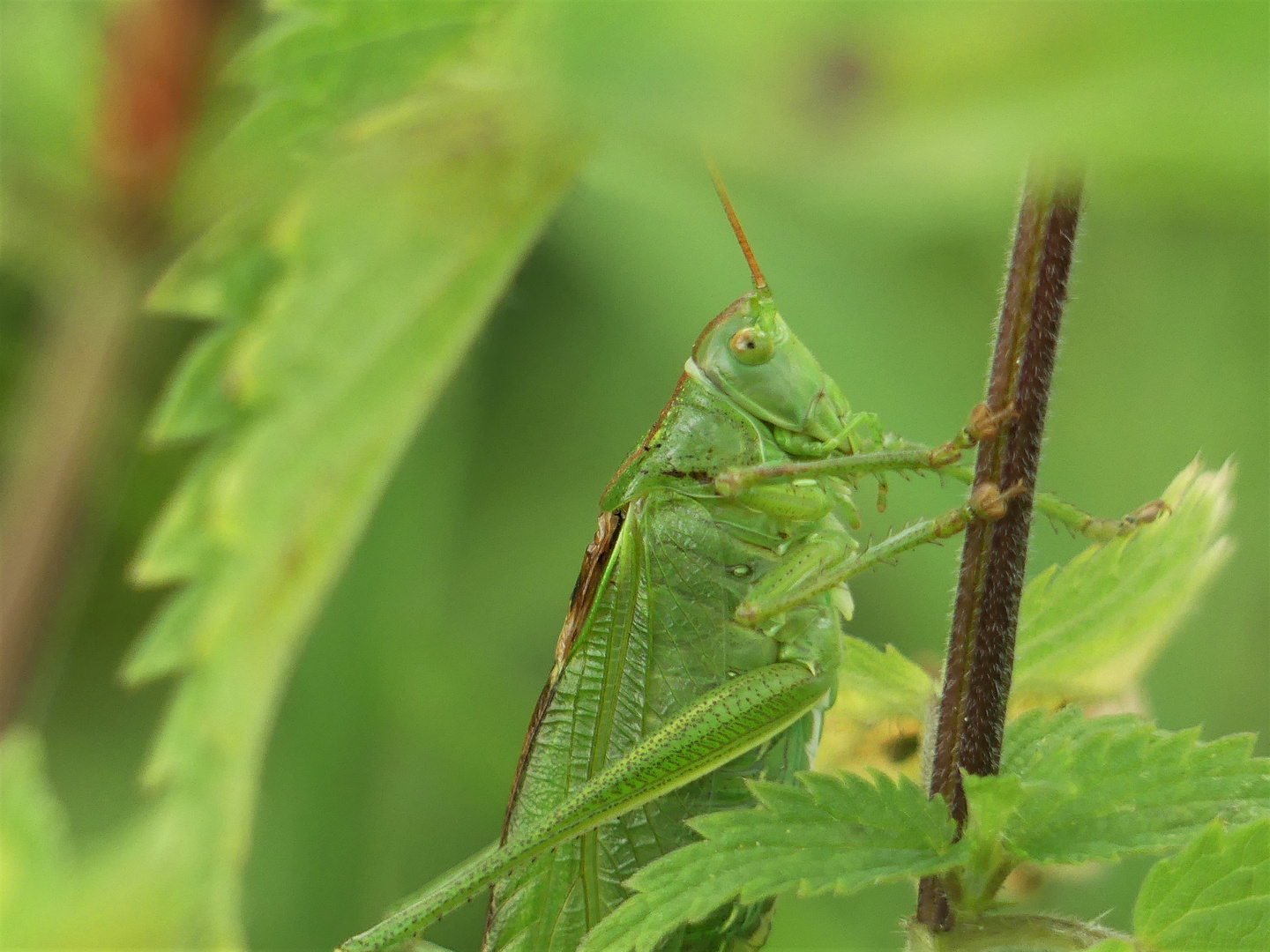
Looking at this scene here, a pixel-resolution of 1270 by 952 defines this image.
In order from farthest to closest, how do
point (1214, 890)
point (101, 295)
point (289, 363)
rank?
point (101, 295)
point (289, 363)
point (1214, 890)

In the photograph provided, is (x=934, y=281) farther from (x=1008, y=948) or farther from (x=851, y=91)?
(x=851, y=91)

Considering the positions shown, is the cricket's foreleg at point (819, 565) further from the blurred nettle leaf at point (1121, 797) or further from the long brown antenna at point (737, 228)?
the long brown antenna at point (737, 228)

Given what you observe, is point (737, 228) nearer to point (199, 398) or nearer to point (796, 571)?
point (796, 571)

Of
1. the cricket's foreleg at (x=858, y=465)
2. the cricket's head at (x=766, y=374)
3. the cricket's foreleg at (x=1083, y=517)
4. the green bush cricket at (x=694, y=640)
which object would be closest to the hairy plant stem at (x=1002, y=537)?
the cricket's foreleg at (x=858, y=465)

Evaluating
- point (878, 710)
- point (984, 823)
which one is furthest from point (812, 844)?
point (878, 710)

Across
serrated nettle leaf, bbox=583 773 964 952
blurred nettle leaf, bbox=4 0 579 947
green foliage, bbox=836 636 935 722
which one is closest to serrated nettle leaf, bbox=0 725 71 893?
blurred nettle leaf, bbox=4 0 579 947

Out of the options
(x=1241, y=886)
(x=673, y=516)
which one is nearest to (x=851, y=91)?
(x=1241, y=886)
